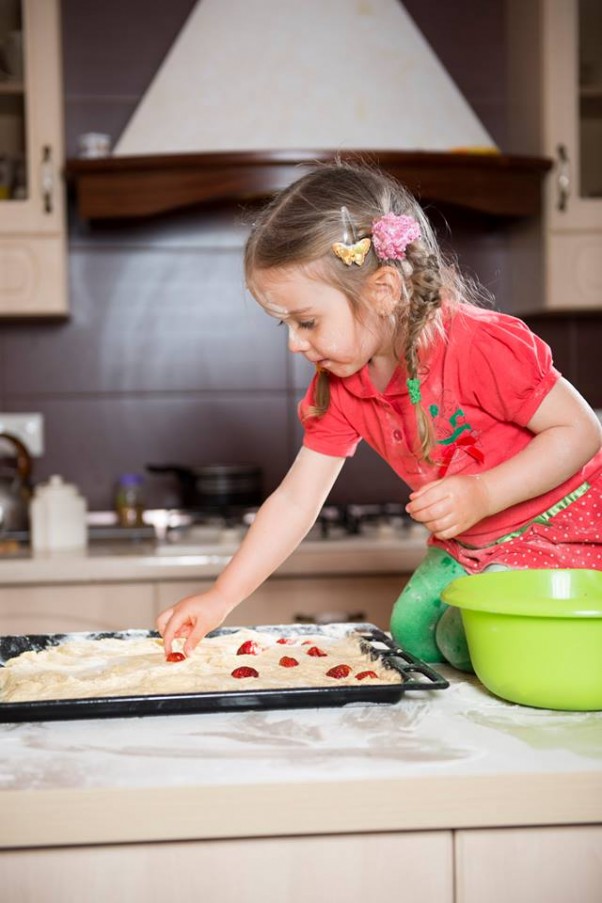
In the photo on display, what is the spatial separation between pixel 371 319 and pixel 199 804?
25.6 inches

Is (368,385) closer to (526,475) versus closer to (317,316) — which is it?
(317,316)

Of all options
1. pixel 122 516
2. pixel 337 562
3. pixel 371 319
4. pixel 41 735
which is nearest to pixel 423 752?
pixel 41 735

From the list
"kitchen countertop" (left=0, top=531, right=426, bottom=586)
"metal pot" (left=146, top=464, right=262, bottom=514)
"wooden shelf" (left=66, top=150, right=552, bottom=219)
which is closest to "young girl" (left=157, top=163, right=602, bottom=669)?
"kitchen countertop" (left=0, top=531, right=426, bottom=586)

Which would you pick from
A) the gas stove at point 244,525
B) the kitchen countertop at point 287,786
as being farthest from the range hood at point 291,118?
the kitchen countertop at point 287,786

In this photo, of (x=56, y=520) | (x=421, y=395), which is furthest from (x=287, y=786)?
(x=56, y=520)

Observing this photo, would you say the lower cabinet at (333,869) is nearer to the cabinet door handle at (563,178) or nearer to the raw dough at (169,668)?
the raw dough at (169,668)

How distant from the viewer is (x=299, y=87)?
2322 millimetres

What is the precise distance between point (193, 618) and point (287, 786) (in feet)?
1.47

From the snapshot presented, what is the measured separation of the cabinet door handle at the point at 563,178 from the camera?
2.42 metres

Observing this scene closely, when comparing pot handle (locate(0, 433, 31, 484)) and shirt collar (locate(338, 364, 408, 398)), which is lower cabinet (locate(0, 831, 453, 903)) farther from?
pot handle (locate(0, 433, 31, 484))

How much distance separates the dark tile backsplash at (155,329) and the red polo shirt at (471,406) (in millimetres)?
1331

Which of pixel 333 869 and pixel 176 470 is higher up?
pixel 176 470

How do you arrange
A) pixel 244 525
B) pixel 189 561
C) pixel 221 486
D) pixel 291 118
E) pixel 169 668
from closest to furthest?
pixel 169 668
pixel 189 561
pixel 291 118
pixel 244 525
pixel 221 486

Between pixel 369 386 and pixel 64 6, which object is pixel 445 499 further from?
pixel 64 6
